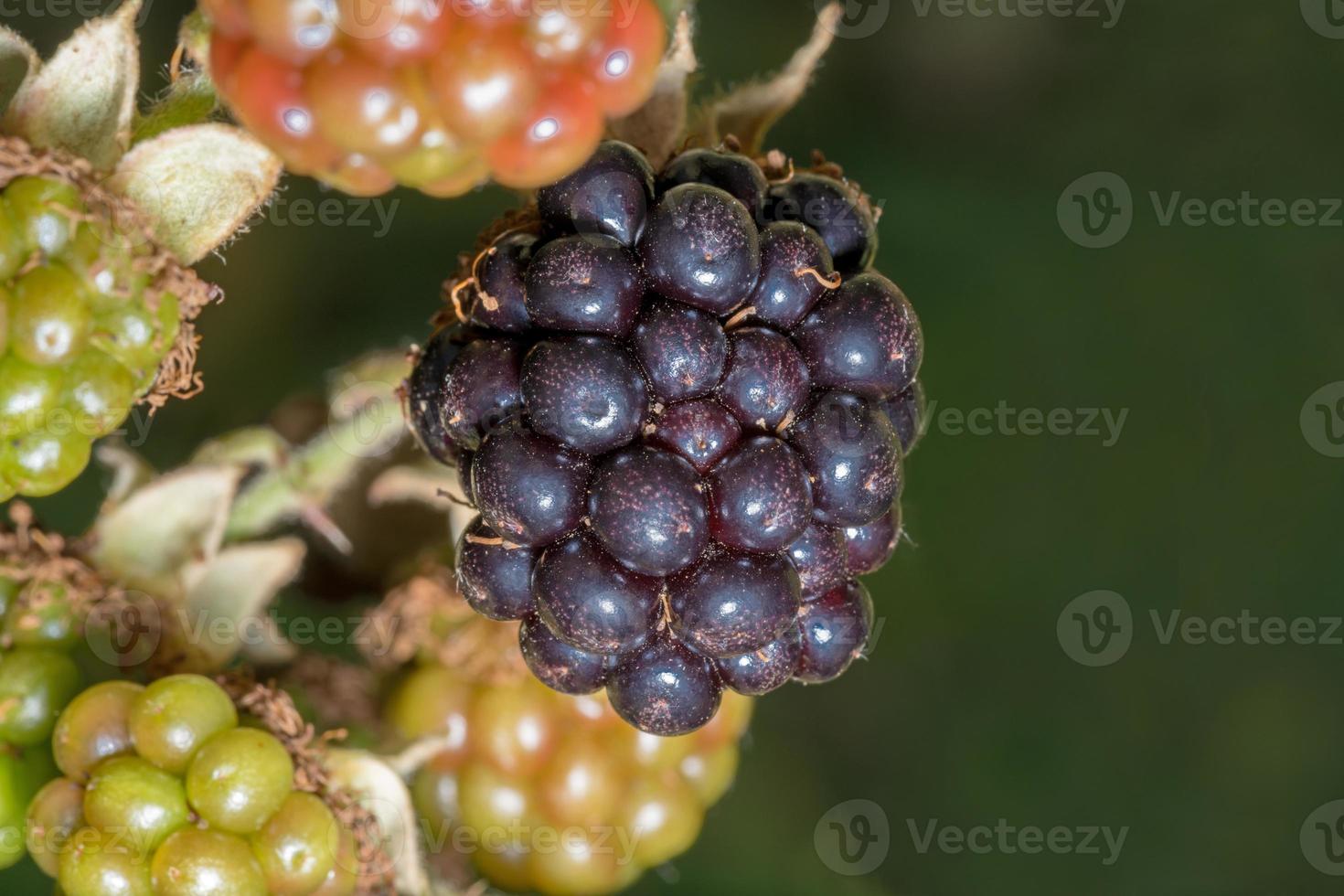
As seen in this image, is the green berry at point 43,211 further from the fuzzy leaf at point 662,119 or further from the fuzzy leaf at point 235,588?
the fuzzy leaf at point 662,119

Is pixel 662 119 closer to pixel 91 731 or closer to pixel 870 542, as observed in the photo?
pixel 870 542

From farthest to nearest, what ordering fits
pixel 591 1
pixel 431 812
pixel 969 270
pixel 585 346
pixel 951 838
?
pixel 969 270 < pixel 951 838 < pixel 431 812 < pixel 585 346 < pixel 591 1

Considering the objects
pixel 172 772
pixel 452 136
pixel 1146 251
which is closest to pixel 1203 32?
pixel 1146 251

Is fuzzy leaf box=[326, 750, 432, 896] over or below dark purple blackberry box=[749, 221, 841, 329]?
below

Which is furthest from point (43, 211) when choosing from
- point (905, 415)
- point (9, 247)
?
point (905, 415)

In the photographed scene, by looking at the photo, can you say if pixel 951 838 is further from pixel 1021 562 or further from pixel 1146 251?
A: pixel 1146 251

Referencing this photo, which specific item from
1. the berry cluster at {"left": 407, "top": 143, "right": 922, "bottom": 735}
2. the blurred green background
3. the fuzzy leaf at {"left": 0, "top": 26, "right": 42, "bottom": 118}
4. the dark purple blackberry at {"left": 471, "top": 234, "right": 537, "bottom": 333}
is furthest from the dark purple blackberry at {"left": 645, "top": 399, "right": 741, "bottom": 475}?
the blurred green background

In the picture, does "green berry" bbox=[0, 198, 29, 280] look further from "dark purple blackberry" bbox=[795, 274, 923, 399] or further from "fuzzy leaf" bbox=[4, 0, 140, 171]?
"dark purple blackberry" bbox=[795, 274, 923, 399]
